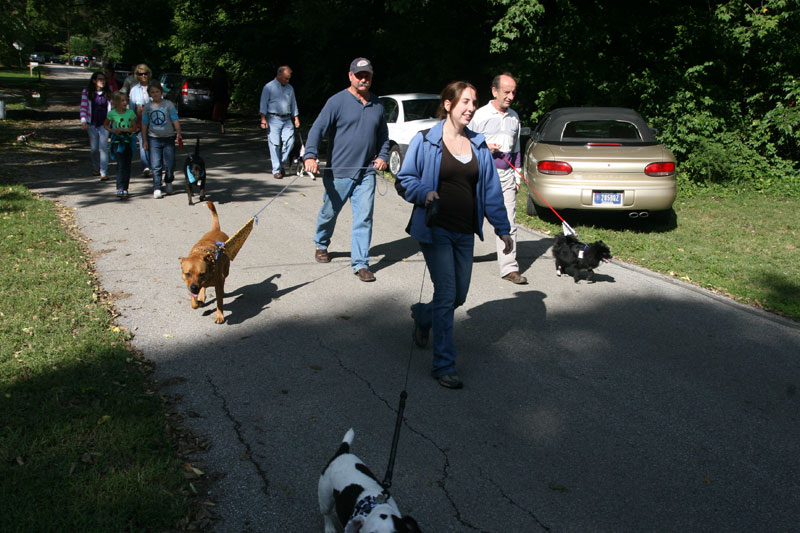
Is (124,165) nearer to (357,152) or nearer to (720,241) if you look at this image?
(357,152)

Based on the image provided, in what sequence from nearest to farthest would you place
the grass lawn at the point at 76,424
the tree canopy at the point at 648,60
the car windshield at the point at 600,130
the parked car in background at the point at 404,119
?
the grass lawn at the point at 76,424 → the car windshield at the point at 600,130 → the tree canopy at the point at 648,60 → the parked car in background at the point at 404,119

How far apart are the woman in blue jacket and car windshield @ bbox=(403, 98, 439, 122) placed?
9.56m

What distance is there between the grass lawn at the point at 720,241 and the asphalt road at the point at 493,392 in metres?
0.48

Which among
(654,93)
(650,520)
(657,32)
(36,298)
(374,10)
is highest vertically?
(374,10)

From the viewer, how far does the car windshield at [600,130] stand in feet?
32.4

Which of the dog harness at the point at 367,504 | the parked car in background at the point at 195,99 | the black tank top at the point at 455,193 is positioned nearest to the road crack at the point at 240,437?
the dog harness at the point at 367,504

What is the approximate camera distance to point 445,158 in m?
4.59

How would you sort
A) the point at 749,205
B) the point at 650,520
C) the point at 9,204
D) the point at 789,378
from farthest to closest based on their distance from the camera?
the point at 749,205 < the point at 9,204 < the point at 789,378 < the point at 650,520

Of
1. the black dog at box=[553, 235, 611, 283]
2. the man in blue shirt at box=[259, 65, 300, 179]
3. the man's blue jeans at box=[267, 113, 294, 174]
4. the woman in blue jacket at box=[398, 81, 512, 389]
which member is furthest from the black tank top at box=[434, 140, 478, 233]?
the man's blue jeans at box=[267, 113, 294, 174]

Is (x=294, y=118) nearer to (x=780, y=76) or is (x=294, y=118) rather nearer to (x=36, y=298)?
(x=36, y=298)

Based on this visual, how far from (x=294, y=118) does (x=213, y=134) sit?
9.96 meters

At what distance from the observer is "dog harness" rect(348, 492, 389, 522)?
253 centimetres

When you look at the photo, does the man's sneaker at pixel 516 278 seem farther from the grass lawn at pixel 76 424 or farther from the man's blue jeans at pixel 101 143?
the man's blue jeans at pixel 101 143

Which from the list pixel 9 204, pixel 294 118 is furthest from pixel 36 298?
pixel 294 118
